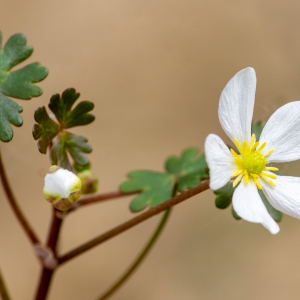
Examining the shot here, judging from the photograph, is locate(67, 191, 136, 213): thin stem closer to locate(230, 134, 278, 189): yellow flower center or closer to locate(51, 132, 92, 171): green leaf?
locate(51, 132, 92, 171): green leaf

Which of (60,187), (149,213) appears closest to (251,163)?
(149,213)

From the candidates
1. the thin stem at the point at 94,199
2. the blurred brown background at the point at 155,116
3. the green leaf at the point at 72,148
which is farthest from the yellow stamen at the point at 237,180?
the blurred brown background at the point at 155,116

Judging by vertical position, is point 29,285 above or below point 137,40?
below

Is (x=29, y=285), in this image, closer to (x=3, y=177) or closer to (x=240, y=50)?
(x=3, y=177)

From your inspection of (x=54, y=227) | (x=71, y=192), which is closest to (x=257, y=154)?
(x=71, y=192)

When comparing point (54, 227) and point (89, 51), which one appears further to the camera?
point (89, 51)

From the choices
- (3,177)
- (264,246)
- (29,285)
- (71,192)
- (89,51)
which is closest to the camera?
(71,192)

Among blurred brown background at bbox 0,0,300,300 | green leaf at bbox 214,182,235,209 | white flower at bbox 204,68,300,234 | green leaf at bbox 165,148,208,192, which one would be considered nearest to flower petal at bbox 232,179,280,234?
white flower at bbox 204,68,300,234
